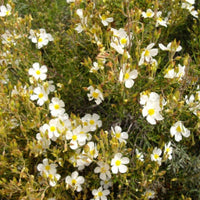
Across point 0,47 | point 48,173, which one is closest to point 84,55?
point 0,47

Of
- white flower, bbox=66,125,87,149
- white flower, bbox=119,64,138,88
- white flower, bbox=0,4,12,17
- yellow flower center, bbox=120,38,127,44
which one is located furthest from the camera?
white flower, bbox=0,4,12,17

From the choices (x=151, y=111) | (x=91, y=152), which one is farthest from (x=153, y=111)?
(x=91, y=152)

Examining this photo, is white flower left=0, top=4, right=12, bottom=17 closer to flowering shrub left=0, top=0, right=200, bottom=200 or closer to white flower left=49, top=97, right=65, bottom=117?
flowering shrub left=0, top=0, right=200, bottom=200

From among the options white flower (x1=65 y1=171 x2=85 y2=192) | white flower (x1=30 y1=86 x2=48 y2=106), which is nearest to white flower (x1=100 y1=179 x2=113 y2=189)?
white flower (x1=65 y1=171 x2=85 y2=192)

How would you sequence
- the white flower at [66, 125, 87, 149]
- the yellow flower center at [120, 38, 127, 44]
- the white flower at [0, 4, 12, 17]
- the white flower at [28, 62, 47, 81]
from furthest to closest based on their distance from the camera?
the white flower at [0, 4, 12, 17] → the white flower at [28, 62, 47, 81] → the yellow flower center at [120, 38, 127, 44] → the white flower at [66, 125, 87, 149]

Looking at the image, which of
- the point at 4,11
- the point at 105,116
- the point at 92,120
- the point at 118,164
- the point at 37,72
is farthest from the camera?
the point at 4,11

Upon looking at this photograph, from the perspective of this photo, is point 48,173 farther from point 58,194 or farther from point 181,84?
point 181,84

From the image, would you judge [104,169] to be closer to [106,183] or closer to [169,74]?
[106,183]

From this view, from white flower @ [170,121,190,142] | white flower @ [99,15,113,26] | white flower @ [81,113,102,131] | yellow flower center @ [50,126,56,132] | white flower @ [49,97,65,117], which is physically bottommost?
white flower @ [170,121,190,142]
